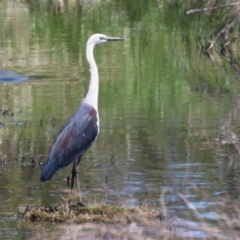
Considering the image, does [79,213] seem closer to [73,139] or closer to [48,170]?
[48,170]

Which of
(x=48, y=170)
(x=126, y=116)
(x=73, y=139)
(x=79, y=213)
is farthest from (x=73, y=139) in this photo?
(x=126, y=116)

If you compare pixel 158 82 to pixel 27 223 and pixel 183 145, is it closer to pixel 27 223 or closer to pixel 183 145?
pixel 183 145

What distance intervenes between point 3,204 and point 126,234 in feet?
11.2

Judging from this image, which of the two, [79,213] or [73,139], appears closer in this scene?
[79,213]

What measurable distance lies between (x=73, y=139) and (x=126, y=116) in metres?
4.07

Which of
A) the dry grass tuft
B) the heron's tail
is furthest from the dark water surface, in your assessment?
the heron's tail

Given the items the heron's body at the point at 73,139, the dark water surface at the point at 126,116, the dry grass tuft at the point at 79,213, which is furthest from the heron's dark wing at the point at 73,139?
the dark water surface at the point at 126,116

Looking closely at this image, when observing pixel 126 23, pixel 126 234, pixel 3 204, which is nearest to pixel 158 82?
pixel 3 204

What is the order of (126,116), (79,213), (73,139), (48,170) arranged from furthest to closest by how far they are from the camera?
(126,116), (73,139), (48,170), (79,213)

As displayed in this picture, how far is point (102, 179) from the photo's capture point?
27.6ft

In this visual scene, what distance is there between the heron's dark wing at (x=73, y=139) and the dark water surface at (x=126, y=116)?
45cm

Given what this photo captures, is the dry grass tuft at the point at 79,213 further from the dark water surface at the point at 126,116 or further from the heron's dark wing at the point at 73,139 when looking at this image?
the heron's dark wing at the point at 73,139

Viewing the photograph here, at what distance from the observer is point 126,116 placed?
11586 mm

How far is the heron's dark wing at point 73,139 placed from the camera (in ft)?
24.1
